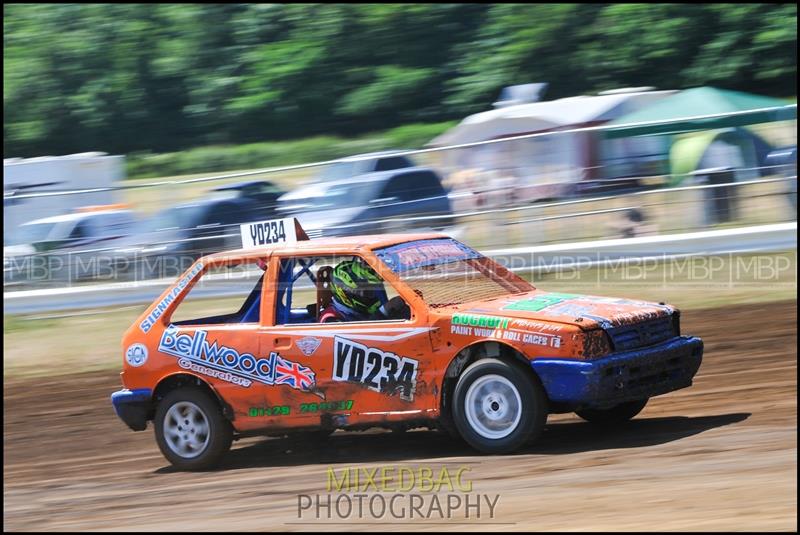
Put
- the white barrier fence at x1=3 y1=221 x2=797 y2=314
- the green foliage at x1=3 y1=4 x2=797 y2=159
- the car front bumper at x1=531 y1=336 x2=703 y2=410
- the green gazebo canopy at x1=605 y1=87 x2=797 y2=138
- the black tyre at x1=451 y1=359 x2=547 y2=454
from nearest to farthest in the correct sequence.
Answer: the car front bumper at x1=531 y1=336 x2=703 y2=410 → the black tyre at x1=451 y1=359 x2=547 y2=454 → the white barrier fence at x1=3 y1=221 x2=797 y2=314 → the green gazebo canopy at x1=605 y1=87 x2=797 y2=138 → the green foliage at x1=3 y1=4 x2=797 y2=159

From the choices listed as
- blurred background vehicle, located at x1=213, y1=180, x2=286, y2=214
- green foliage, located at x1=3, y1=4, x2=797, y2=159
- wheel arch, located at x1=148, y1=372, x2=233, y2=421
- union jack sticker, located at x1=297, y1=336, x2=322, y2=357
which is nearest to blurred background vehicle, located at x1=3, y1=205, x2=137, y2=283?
blurred background vehicle, located at x1=213, y1=180, x2=286, y2=214

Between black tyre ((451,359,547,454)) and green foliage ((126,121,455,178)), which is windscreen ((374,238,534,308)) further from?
green foliage ((126,121,455,178))

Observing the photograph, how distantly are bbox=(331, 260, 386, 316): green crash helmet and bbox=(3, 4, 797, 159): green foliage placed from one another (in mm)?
16699

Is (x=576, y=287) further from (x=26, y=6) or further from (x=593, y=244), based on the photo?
(x=26, y=6)

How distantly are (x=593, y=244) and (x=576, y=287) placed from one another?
0.50 meters

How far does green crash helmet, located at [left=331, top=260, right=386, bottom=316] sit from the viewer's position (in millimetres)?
6836

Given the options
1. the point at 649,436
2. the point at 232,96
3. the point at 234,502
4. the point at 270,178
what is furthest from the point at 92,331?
the point at 232,96

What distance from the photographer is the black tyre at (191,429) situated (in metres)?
7.05

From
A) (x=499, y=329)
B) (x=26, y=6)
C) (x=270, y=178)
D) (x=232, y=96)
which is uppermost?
(x=26, y=6)

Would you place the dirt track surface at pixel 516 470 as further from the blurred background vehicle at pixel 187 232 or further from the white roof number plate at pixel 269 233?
the blurred background vehicle at pixel 187 232

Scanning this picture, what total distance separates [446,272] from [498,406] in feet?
3.47

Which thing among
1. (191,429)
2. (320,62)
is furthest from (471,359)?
(320,62)

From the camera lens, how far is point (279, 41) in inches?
977

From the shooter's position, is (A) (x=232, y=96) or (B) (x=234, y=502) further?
(A) (x=232, y=96)
